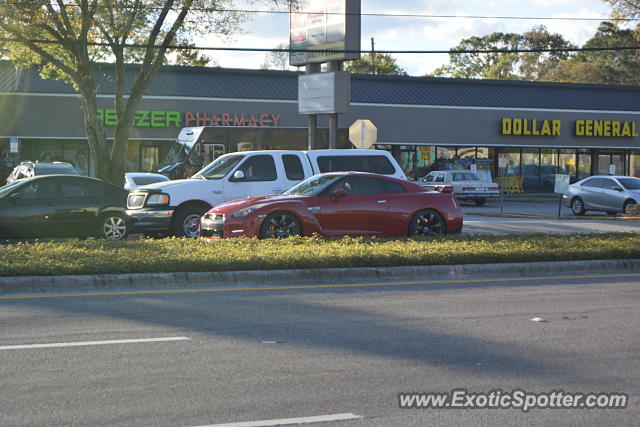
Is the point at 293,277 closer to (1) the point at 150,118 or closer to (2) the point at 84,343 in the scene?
(2) the point at 84,343

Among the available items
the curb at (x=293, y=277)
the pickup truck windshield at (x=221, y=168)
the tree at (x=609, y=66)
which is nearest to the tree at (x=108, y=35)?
the pickup truck windshield at (x=221, y=168)

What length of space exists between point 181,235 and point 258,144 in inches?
505

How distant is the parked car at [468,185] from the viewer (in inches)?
1518

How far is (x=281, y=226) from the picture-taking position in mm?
15250

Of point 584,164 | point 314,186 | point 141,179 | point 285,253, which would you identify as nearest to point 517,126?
point 584,164

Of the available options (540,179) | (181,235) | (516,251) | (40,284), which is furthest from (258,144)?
(540,179)

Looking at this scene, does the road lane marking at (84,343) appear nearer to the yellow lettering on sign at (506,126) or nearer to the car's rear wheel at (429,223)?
the car's rear wheel at (429,223)

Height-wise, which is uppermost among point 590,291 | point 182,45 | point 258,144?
point 182,45

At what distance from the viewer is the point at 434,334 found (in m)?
8.09

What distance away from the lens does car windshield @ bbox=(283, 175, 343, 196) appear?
1558 cm

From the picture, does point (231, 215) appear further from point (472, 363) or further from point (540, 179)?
point (540, 179)

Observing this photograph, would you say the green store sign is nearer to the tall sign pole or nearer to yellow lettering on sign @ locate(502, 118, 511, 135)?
the tall sign pole

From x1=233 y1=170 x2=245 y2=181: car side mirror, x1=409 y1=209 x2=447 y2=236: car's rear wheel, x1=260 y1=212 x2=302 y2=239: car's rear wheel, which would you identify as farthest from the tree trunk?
x1=409 y1=209 x2=447 y2=236: car's rear wheel

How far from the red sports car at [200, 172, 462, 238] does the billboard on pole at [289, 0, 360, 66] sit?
12341 mm
